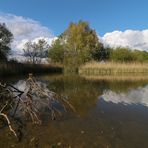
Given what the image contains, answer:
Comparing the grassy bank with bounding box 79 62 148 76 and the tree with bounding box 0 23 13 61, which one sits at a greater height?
the tree with bounding box 0 23 13 61

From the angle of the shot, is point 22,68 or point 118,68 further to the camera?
point 118,68

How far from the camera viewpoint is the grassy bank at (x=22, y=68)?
2845 centimetres

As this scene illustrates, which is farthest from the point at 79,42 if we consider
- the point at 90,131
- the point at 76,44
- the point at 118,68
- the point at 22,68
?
the point at 90,131

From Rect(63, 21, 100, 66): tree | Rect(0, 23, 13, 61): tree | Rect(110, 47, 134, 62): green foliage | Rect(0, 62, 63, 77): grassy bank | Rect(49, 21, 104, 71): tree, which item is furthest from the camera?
Rect(110, 47, 134, 62): green foliage

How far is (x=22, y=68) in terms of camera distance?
3434 cm

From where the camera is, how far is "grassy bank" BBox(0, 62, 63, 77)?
1120 inches

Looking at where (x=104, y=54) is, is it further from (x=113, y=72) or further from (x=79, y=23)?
(x=113, y=72)

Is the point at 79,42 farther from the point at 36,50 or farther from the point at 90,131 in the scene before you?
the point at 90,131

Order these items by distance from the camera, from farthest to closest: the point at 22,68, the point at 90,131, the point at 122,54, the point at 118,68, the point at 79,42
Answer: the point at 122,54, the point at 79,42, the point at 118,68, the point at 22,68, the point at 90,131

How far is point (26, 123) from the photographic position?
297 inches

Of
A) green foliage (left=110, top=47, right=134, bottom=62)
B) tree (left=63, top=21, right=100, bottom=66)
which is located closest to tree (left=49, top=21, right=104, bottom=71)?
tree (left=63, top=21, right=100, bottom=66)

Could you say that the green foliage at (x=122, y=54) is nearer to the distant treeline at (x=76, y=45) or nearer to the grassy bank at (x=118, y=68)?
the distant treeline at (x=76, y=45)

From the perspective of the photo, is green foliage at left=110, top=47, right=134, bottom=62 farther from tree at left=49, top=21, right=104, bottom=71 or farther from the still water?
the still water

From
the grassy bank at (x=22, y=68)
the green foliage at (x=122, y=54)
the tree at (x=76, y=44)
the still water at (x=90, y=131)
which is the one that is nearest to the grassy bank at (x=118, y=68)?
the grassy bank at (x=22, y=68)
